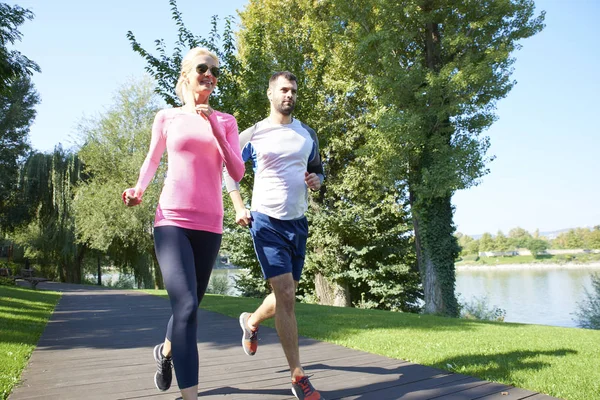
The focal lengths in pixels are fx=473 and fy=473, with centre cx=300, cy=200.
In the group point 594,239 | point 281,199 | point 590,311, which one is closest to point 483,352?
point 281,199

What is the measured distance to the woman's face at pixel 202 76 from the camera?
270cm

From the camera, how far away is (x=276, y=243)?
3.29 metres

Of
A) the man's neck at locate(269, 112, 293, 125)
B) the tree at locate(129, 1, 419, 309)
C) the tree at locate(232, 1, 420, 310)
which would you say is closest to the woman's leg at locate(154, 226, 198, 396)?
the man's neck at locate(269, 112, 293, 125)

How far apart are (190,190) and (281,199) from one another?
2.61 ft

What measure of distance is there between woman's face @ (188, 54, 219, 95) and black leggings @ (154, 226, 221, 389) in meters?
0.82

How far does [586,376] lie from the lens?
3527 millimetres

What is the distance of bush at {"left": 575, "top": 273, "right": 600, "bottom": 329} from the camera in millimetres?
16797

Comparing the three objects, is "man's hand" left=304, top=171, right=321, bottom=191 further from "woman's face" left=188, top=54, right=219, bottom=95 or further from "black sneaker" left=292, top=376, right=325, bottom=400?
"black sneaker" left=292, top=376, right=325, bottom=400

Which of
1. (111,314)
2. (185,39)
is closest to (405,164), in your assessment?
(185,39)

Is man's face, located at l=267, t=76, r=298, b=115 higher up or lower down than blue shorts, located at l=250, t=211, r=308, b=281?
higher up

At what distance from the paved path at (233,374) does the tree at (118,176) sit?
727 inches

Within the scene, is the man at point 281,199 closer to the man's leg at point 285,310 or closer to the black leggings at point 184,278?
the man's leg at point 285,310

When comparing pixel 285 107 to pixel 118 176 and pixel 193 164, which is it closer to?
pixel 193 164

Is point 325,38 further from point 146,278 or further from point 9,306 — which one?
point 146,278
